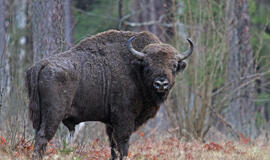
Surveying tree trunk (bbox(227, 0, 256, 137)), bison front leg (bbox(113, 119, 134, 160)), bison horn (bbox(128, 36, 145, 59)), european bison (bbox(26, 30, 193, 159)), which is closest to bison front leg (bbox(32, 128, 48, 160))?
european bison (bbox(26, 30, 193, 159))

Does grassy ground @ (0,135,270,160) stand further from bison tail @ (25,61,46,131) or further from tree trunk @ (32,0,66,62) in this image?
tree trunk @ (32,0,66,62)

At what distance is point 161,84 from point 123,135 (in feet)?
3.72

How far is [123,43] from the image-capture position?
25.5 feet

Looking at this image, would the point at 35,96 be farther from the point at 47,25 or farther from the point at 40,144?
the point at 47,25

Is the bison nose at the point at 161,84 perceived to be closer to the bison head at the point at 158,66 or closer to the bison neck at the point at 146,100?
the bison head at the point at 158,66

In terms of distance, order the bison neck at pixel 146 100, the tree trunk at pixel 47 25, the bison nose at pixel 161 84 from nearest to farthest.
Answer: the bison nose at pixel 161 84 → the bison neck at pixel 146 100 → the tree trunk at pixel 47 25

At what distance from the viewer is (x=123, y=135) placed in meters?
7.22

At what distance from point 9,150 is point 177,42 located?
5.26 m

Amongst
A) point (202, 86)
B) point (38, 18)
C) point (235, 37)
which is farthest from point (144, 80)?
point (235, 37)

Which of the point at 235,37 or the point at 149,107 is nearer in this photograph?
the point at 149,107

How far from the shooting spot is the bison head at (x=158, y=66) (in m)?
7.02

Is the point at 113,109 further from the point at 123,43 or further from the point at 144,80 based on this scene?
the point at 123,43

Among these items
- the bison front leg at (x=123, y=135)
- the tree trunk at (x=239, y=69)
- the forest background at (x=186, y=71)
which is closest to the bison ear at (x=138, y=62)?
the bison front leg at (x=123, y=135)

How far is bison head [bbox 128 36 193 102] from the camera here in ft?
23.0
